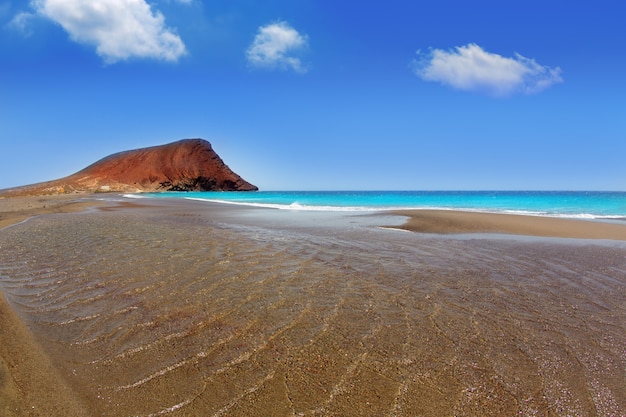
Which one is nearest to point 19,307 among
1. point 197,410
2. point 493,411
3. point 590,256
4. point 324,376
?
point 197,410

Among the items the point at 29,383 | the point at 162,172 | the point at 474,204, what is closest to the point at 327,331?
the point at 29,383

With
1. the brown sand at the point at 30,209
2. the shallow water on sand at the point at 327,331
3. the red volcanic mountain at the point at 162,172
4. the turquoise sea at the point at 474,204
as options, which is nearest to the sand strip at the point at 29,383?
the shallow water on sand at the point at 327,331

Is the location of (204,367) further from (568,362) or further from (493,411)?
(568,362)

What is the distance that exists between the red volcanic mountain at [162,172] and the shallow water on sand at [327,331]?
103 meters

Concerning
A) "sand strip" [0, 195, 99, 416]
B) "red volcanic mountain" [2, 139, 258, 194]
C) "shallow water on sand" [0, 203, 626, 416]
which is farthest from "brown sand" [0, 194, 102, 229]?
"red volcanic mountain" [2, 139, 258, 194]

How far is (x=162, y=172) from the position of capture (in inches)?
4732

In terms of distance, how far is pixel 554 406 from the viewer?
2.85 meters

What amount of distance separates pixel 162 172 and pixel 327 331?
128m

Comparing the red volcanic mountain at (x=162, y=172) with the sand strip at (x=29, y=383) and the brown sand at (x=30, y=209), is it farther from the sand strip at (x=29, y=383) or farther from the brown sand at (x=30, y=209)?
the sand strip at (x=29, y=383)

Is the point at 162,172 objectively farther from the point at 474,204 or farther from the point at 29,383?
the point at 29,383

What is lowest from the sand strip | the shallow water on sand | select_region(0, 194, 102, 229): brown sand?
the sand strip

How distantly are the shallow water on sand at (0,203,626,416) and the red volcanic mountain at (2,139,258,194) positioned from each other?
103 meters

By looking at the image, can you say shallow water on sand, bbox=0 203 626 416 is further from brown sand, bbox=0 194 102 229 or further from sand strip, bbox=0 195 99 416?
brown sand, bbox=0 194 102 229

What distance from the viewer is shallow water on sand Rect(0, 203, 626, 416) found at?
2.92 metres
